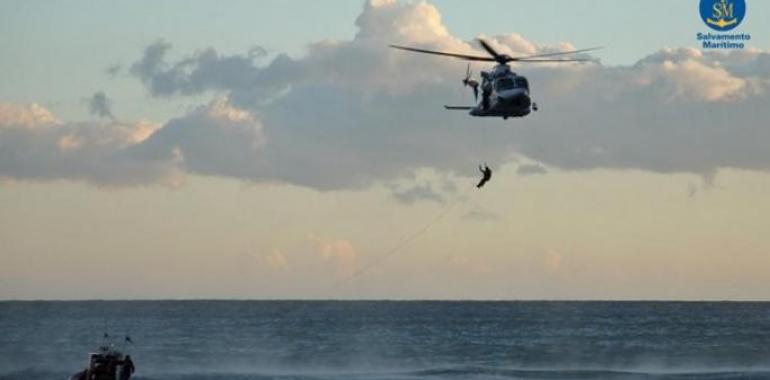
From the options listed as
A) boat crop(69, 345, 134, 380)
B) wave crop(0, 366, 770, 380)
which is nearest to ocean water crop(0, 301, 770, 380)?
wave crop(0, 366, 770, 380)

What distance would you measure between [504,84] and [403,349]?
4580 cm

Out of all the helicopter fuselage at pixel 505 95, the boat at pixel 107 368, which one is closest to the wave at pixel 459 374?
the boat at pixel 107 368

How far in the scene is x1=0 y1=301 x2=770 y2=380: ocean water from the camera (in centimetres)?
7019

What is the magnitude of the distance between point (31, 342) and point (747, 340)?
49369 mm

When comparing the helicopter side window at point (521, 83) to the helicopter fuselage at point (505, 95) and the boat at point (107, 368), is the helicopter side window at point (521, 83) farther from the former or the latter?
the boat at point (107, 368)

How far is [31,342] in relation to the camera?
322 feet

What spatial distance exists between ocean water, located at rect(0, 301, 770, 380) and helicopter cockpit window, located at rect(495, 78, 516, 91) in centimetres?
2211

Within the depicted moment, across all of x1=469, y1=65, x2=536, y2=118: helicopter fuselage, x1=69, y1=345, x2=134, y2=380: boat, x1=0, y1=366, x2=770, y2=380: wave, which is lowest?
x1=69, y1=345, x2=134, y2=380: boat

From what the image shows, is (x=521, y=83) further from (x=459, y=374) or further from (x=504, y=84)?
(x=459, y=374)

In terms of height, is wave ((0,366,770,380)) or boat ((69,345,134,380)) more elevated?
wave ((0,366,770,380))

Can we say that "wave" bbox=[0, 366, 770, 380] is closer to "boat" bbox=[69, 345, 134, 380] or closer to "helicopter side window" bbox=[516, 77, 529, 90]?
"boat" bbox=[69, 345, 134, 380]

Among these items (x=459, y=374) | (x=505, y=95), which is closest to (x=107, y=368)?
(x=505, y=95)

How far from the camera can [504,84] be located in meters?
47.0

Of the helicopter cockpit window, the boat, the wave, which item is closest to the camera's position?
the boat
